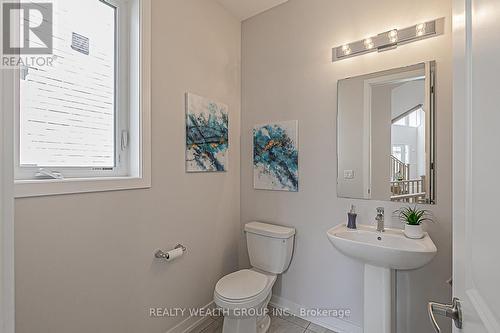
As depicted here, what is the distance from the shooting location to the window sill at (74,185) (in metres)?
1.07

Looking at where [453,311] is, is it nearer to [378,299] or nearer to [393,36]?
[378,299]

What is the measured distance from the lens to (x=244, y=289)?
165 cm

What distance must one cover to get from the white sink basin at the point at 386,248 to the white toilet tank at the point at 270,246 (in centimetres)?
47

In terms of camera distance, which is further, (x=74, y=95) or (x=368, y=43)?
(x=368, y=43)

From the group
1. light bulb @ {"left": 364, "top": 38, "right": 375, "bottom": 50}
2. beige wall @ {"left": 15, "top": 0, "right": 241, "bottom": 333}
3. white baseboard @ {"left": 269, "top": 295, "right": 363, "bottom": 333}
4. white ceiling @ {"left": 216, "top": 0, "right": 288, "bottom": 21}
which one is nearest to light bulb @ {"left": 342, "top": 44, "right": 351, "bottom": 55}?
light bulb @ {"left": 364, "top": 38, "right": 375, "bottom": 50}

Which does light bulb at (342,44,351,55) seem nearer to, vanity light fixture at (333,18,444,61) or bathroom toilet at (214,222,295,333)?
vanity light fixture at (333,18,444,61)

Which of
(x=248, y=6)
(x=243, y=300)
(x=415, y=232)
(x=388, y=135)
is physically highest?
(x=248, y=6)

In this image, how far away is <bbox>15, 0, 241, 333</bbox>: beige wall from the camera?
3.76ft

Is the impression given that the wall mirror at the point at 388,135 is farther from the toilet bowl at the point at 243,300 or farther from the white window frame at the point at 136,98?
the white window frame at the point at 136,98

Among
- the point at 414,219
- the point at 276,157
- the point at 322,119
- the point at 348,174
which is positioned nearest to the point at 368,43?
the point at 322,119

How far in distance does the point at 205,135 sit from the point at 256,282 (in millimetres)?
1189

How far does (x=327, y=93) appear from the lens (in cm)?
188

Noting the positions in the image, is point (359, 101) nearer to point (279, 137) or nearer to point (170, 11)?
point (279, 137)

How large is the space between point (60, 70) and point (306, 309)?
232 cm
